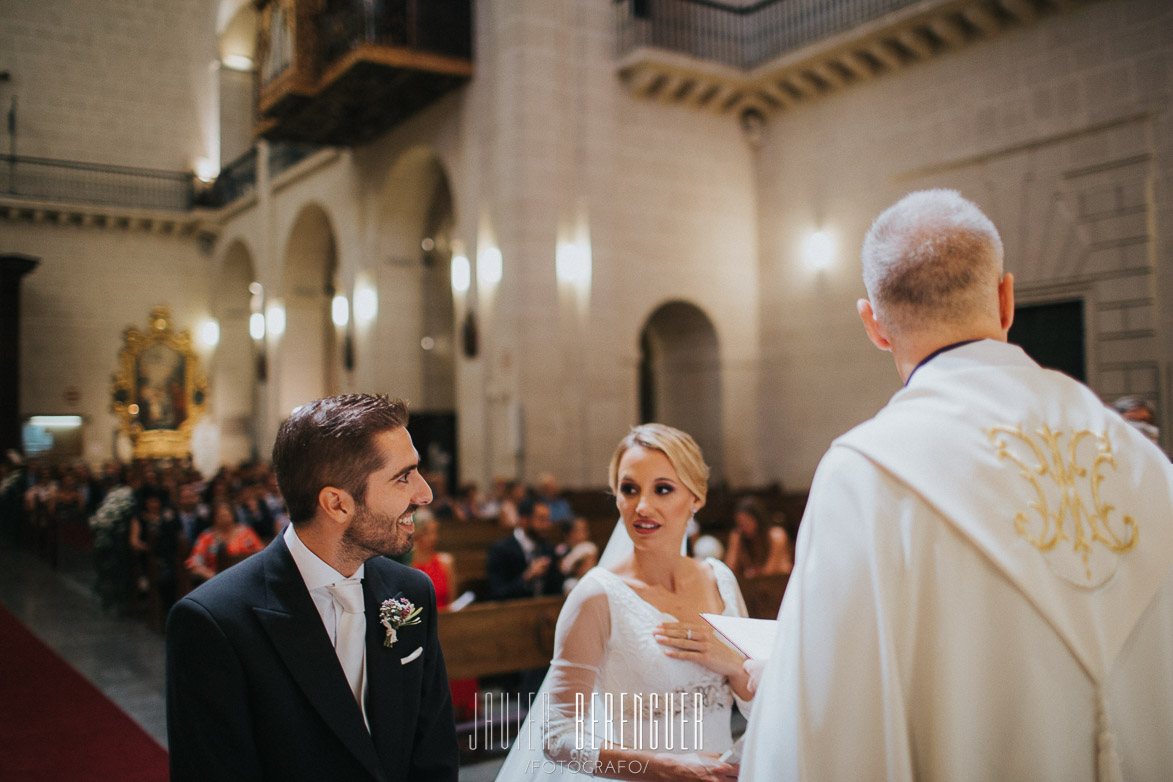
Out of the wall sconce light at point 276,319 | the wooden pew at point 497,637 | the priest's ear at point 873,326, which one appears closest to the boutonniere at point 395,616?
the priest's ear at point 873,326

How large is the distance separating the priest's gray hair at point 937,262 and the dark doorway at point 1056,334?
28.7 ft

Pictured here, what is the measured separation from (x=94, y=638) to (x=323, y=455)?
23.3 ft

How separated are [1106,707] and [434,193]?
14.4 metres

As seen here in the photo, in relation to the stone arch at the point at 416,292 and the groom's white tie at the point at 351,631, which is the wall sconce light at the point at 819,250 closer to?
the stone arch at the point at 416,292

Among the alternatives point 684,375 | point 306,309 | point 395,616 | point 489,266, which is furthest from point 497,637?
point 306,309

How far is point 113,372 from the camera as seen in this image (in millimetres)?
17375

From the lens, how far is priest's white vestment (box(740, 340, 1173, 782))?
4.18 feet

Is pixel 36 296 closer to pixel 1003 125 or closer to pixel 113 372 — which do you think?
pixel 113 372

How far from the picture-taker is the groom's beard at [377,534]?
1.72 m

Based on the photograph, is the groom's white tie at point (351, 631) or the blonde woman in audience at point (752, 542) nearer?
the groom's white tie at point (351, 631)

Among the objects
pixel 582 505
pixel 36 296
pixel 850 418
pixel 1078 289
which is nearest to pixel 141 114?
pixel 36 296

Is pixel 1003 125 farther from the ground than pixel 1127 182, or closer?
farther from the ground

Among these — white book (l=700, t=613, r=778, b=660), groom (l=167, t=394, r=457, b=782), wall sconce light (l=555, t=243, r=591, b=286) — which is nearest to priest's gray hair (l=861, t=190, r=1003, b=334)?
A: white book (l=700, t=613, r=778, b=660)

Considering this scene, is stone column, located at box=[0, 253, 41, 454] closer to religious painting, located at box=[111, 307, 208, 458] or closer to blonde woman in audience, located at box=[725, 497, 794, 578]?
religious painting, located at box=[111, 307, 208, 458]
